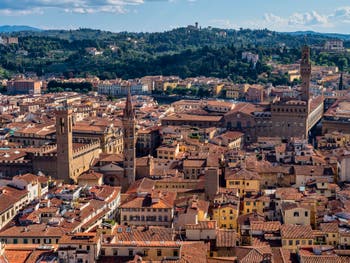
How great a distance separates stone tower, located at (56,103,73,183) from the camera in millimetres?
39219

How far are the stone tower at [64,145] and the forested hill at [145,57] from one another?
65.6 m

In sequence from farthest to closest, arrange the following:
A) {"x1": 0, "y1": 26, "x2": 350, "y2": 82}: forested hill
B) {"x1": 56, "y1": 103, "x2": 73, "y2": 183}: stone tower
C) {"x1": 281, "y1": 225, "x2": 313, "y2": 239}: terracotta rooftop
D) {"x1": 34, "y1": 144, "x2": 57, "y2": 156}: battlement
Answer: {"x1": 0, "y1": 26, "x2": 350, "y2": 82}: forested hill < {"x1": 34, "y1": 144, "x2": 57, "y2": 156}: battlement < {"x1": 56, "y1": 103, "x2": 73, "y2": 183}: stone tower < {"x1": 281, "y1": 225, "x2": 313, "y2": 239}: terracotta rooftop

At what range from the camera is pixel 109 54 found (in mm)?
149625

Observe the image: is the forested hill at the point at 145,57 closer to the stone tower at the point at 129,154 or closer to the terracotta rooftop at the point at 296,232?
the stone tower at the point at 129,154

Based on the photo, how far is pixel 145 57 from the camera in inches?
5369

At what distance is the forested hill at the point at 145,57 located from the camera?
365 ft

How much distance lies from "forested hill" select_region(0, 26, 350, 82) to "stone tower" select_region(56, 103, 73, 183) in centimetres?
6564

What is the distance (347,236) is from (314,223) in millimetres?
3523

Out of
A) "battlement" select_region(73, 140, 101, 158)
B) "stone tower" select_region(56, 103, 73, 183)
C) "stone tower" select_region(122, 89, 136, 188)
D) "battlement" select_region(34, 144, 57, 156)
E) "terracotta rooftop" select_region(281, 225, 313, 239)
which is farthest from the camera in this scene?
"battlement" select_region(34, 144, 57, 156)

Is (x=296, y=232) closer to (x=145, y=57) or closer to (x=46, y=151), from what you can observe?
(x=46, y=151)

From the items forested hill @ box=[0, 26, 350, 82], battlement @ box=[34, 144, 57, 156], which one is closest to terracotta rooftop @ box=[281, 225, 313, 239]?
battlement @ box=[34, 144, 57, 156]

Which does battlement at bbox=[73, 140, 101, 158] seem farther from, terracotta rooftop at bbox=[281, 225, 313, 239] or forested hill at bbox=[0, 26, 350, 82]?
forested hill at bbox=[0, 26, 350, 82]

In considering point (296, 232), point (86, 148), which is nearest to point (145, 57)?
point (86, 148)

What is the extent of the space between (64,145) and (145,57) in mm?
98691
